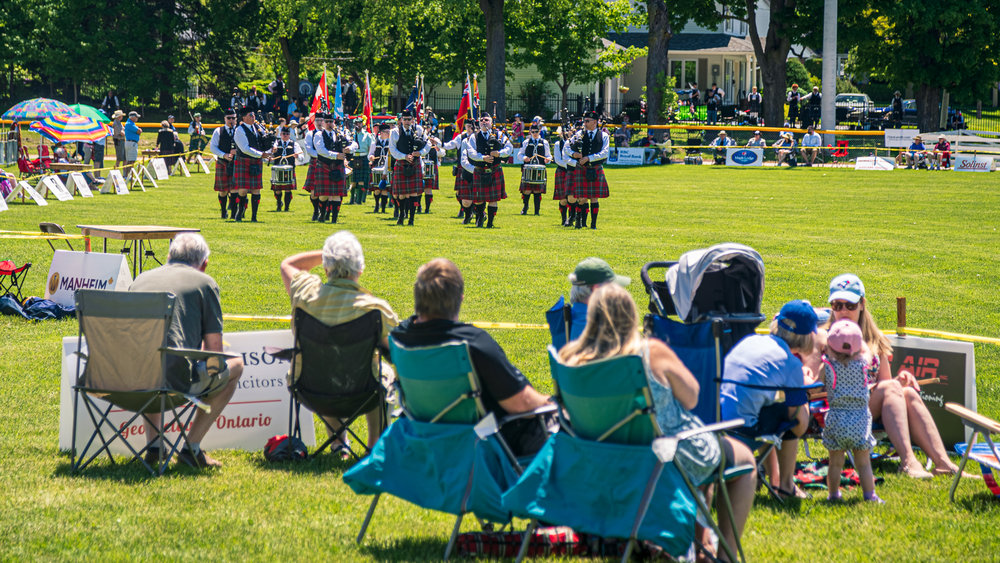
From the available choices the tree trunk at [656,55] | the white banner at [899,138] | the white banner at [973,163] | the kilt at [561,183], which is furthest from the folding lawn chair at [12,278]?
the white banner at [899,138]

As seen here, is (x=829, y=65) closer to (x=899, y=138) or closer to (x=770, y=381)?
(x=899, y=138)

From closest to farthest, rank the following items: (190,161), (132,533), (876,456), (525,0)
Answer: (132,533)
(876,456)
(190,161)
(525,0)

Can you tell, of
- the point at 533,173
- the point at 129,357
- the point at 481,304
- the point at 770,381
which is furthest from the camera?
the point at 533,173

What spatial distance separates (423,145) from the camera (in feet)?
56.8

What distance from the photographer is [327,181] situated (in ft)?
55.0

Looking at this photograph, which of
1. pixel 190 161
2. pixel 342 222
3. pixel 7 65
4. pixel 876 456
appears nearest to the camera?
pixel 876 456

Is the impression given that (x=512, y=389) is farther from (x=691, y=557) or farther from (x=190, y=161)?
(x=190, y=161)

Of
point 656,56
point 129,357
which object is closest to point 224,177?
point 129,357

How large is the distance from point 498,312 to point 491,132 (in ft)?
28.4

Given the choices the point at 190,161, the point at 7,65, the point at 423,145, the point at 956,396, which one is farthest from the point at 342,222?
the point at 7,65

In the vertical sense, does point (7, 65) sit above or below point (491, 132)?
above

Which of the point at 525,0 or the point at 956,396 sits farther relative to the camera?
the point at 525,0

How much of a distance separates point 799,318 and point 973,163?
2682 cm

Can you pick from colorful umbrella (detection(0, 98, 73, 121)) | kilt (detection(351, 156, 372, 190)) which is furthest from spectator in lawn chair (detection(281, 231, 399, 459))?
colorful umbrella (detection(0, 98, 73, 121))
